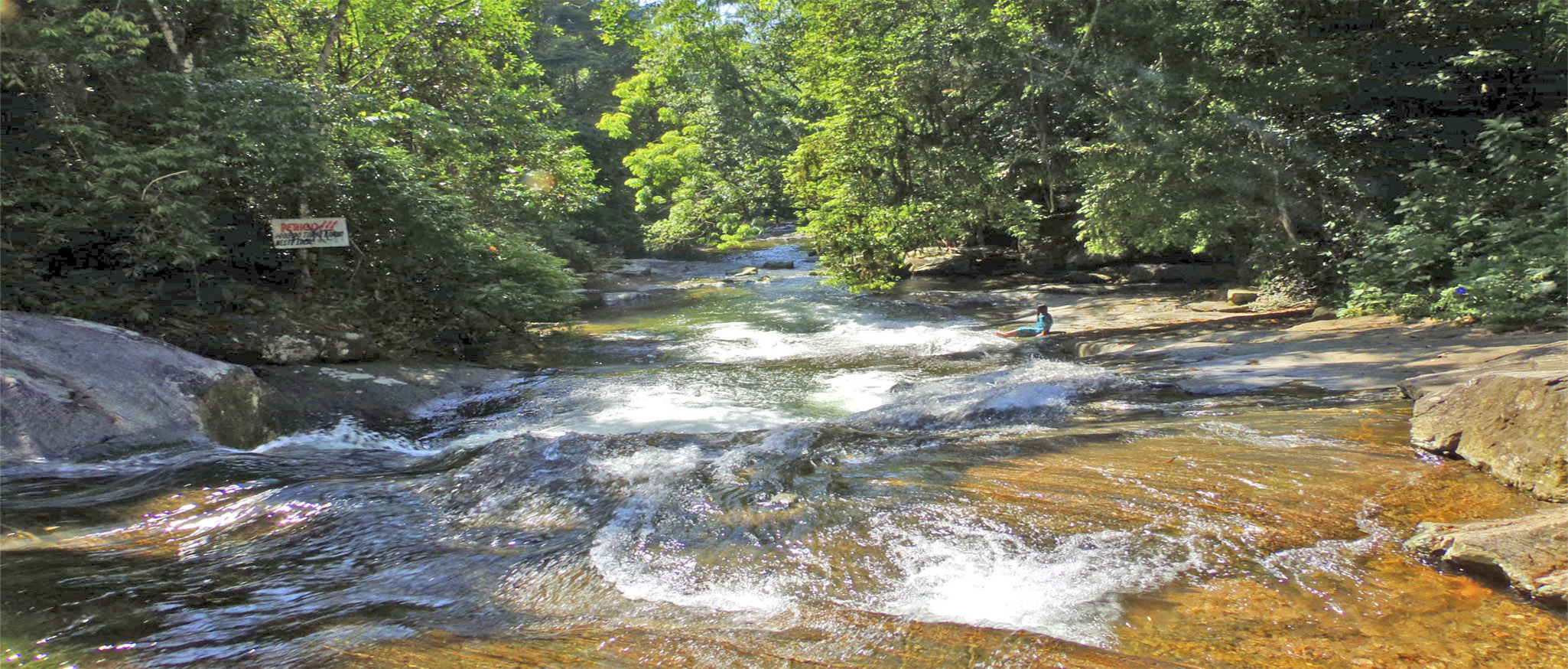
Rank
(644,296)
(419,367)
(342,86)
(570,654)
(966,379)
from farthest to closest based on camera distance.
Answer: (644,296), (342,86), (419,367), (966,379), (570,654)

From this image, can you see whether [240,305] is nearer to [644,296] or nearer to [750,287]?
[644,296]

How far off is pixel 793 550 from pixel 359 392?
6.17 meters

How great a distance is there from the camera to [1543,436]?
4.35 m

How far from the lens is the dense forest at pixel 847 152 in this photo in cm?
819

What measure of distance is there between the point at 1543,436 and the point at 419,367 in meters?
9.82

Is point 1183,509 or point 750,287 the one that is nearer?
point 1183,509

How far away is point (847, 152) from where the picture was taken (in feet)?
51.3

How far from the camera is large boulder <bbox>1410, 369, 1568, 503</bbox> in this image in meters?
4.23

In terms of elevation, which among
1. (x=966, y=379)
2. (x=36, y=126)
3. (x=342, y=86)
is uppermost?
(x=342, y=86)

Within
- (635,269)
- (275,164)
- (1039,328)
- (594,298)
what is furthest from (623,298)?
(275,164)

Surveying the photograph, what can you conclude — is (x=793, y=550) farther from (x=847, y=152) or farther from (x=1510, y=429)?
(x=847, y=152)

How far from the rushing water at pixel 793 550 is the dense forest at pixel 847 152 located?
3.81 meters

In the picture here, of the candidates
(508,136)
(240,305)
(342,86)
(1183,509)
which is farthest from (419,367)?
(1183,509)

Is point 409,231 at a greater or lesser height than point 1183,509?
greater
